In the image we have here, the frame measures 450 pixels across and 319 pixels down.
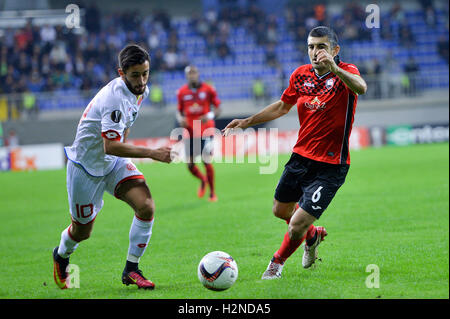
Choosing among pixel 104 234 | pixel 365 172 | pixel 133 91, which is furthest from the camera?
pixel 365 172

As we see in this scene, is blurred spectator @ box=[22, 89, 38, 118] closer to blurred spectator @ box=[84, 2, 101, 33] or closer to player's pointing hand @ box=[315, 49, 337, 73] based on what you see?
Result: blurred spectator @ box=[84, 2, 101, 33]

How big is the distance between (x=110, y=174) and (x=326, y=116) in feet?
7.08

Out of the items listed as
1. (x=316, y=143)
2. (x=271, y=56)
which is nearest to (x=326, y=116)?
(x=316, y=143)

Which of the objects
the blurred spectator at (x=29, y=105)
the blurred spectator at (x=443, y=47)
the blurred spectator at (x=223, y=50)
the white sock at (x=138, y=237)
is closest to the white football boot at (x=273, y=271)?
the white sock at (x=138, y=237)

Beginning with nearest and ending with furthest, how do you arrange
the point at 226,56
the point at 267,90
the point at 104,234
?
1. the point at 104,234
2. the point at 267,90
3. the point at 226,56

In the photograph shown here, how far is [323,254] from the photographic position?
7.29 metres

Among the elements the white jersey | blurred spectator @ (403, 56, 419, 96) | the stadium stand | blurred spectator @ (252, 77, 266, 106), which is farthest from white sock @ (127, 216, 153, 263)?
blurred spectator @ (403, 56, 419, 96)

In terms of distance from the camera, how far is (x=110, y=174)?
619 cm

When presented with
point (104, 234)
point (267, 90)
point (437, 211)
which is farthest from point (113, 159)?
point (267, 90)

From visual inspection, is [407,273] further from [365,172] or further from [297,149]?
[365,172]

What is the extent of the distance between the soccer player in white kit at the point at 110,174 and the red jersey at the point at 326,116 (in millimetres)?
1569

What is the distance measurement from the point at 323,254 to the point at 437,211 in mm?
3470

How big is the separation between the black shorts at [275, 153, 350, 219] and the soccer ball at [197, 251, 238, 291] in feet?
2.97

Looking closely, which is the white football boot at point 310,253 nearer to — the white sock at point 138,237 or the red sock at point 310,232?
the red sock at point 310,232
